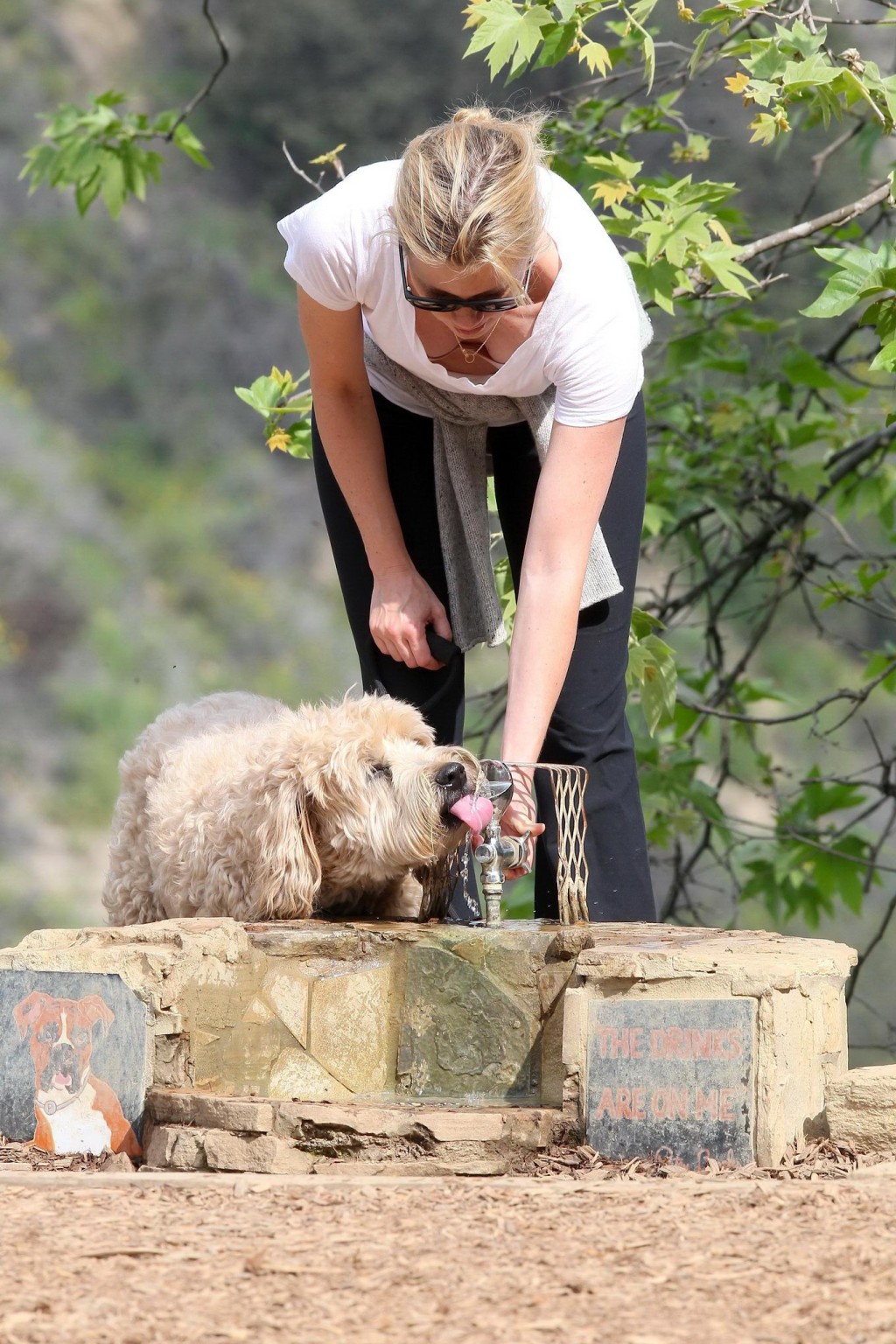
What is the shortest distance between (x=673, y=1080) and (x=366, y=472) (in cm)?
154

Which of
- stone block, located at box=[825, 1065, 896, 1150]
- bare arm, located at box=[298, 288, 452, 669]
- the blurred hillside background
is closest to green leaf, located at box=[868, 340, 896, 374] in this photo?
bare arm, located at box=[298, 288, 452, 669]

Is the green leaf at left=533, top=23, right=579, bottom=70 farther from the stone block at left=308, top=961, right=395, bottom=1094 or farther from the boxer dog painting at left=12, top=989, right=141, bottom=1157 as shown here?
the boxer dog painting at left=12, top=989, right=141, bottom=1157

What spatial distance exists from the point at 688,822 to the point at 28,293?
13296 millimetres

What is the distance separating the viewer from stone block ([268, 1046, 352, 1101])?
11.1 ft

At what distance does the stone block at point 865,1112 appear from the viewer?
3.01 metres

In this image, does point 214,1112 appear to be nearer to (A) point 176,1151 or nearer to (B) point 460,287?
(A) point 176,1151

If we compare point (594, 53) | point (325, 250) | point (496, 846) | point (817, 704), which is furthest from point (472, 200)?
point (817, 704)

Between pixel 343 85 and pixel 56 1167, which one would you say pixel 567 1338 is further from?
pixel 343 85

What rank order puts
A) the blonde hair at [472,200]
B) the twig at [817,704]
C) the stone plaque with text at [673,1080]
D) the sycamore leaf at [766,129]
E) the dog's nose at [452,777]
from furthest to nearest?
the twig at [817,704] → the sycamore leaf at [766,129] → the dog's nose at [452,777] → the blonde hair at [472,200] → the stone plaque with text at [673,1080]

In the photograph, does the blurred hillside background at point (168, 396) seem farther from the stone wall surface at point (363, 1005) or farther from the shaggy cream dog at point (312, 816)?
the stone wall surface at point (363, 1005)

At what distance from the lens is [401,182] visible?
3.17m

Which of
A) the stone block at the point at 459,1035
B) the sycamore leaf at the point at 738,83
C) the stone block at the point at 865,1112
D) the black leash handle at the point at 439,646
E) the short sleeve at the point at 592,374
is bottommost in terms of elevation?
the stone block at the point at 865,1112

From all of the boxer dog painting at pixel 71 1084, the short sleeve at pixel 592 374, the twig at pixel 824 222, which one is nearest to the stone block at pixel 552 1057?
the boxer dog painting at pixel 71 1084

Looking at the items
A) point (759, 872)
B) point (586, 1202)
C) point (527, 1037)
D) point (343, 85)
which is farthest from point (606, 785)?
point (343, 85)
